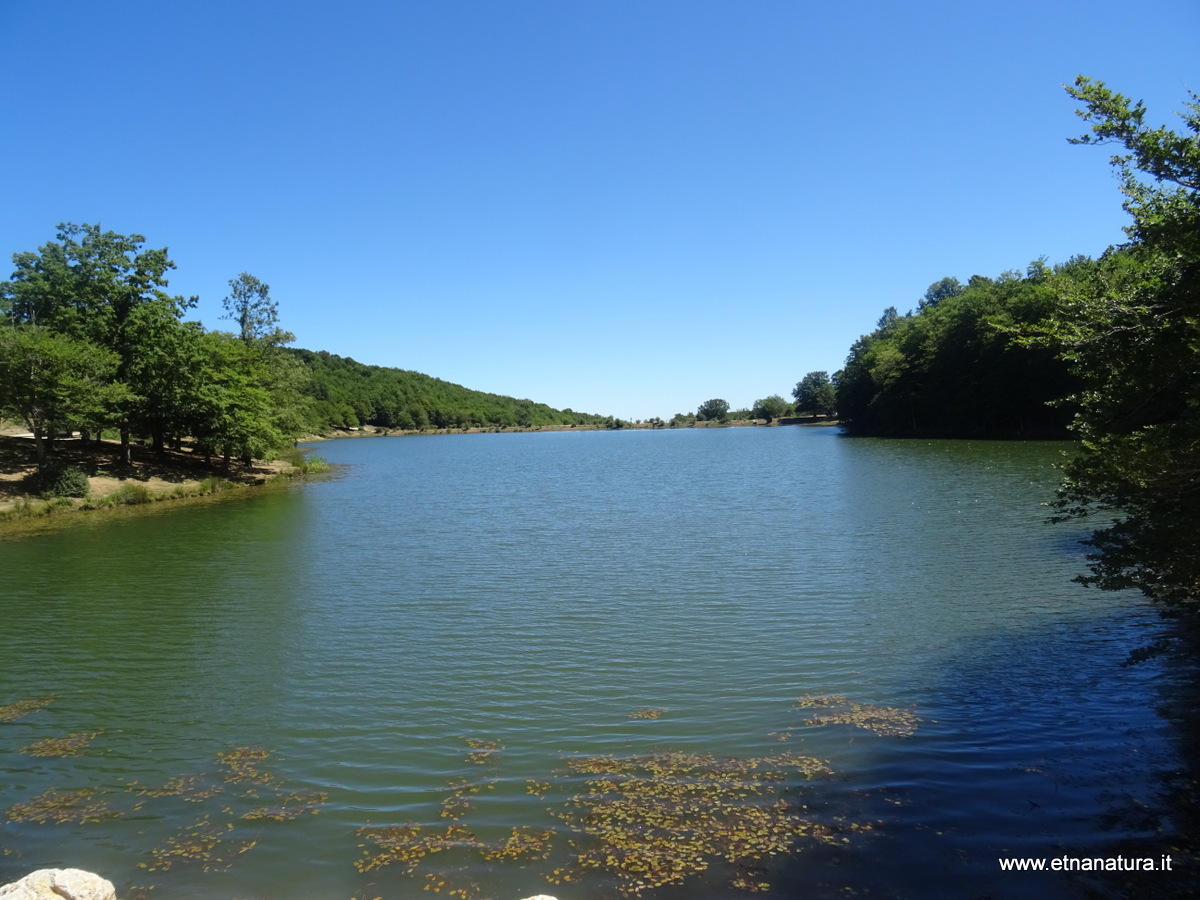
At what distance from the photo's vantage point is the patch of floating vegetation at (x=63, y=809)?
7441mm

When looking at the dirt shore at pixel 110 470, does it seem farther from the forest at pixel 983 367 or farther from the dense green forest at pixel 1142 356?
the dense green forest at pixel 1142 356

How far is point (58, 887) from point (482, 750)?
4547 millimetres

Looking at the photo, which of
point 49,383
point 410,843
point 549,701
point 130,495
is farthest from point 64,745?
point 49,383

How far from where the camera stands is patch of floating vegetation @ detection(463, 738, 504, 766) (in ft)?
28.3

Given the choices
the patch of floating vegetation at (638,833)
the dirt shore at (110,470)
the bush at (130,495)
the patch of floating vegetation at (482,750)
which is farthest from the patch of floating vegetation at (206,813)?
the bush at (130,495)

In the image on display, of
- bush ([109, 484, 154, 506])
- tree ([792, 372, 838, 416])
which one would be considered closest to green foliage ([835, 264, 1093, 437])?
tree ([792, 372, 838, 416])

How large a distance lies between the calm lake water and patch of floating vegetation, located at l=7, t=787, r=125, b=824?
0.15 feet

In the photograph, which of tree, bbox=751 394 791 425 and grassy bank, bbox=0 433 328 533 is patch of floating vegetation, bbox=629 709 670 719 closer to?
grassy bank, bbox=0 433 328 533

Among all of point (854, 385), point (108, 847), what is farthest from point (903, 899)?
point (854, 385)

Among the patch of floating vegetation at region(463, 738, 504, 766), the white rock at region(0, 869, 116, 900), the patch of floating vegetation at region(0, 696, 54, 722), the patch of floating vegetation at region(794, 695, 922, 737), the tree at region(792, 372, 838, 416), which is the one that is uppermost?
the tree at region(792, 372, 838, 416)

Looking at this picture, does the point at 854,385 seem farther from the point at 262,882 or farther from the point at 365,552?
the point at 262,882

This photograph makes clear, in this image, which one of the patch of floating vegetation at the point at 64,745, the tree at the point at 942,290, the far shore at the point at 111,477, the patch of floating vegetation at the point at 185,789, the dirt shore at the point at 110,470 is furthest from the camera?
the tree at the point at 942,290

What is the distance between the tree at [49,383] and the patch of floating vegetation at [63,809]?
108 feet

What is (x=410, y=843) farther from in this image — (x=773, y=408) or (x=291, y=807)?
(x=773, y=408)
